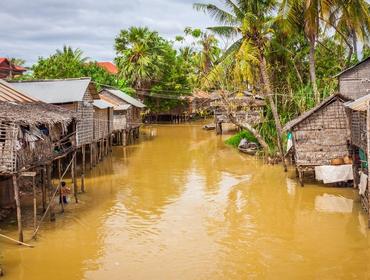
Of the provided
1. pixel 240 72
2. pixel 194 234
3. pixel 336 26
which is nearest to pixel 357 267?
pixel 194 234

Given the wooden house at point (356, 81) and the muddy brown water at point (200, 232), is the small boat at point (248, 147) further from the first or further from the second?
the wooden house at point (356, 81)

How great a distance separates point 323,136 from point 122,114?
17.1 meters

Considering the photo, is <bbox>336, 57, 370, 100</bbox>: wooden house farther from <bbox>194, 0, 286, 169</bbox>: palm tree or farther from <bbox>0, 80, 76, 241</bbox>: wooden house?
<bbox>0, 80, 76, 241</bbox>: wooden house

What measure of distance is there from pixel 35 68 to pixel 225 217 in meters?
24.8

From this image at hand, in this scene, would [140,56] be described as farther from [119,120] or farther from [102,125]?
[102,125]

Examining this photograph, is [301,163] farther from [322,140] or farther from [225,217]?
[225,217]

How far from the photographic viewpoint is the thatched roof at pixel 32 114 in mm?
11109

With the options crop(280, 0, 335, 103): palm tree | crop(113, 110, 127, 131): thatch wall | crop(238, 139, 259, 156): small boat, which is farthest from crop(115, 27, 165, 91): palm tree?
crop(280, 0, 335, 103): palm tree

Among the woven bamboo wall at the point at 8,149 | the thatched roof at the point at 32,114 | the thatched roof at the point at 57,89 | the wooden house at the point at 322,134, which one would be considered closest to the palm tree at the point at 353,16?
the wooden house at the point at 322,134

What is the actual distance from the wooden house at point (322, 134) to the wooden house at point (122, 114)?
15474 millimetres

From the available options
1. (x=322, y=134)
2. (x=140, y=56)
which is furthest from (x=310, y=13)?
(x=140, y=56)

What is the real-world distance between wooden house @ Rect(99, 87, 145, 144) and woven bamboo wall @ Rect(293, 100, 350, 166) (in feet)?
50.8

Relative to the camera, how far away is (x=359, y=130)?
1396 centimetres

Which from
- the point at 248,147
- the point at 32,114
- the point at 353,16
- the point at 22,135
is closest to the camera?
the point at 22,135
